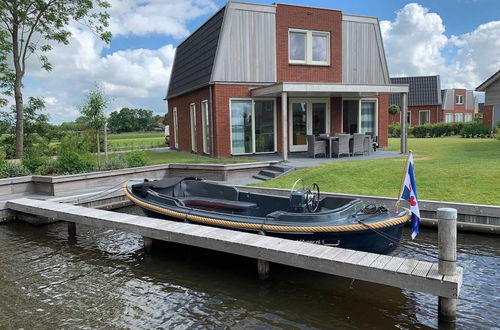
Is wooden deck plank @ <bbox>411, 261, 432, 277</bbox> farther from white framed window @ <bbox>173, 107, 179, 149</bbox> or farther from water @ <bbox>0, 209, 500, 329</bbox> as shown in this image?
white framed window @ <bbox>173, 107, 179, 149</bbox>

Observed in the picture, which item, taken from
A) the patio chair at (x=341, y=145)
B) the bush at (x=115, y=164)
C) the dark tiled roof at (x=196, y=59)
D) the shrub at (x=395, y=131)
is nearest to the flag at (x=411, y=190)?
the patio chair at (x=341, y=145)

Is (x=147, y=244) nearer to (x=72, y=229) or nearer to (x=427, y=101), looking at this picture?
(x=72, y=229)

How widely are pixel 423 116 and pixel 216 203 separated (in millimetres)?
39978

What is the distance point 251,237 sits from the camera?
615cm

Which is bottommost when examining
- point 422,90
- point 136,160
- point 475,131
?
point 136,160

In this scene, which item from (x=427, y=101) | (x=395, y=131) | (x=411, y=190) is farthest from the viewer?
(x=427, y=101)

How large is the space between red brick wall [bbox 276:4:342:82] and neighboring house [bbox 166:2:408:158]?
0.04 metres

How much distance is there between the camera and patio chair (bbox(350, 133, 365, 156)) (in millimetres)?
14883

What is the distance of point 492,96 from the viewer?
24812 millimetres

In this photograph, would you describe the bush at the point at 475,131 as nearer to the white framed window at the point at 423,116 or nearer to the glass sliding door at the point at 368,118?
the glass sliding door at the point at 368,118

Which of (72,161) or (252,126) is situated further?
(252,126)

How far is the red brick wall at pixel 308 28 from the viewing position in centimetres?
1596

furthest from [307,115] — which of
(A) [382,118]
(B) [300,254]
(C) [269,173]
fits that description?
(B) [300,254]

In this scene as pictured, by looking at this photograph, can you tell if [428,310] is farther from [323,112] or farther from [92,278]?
[323,112]
